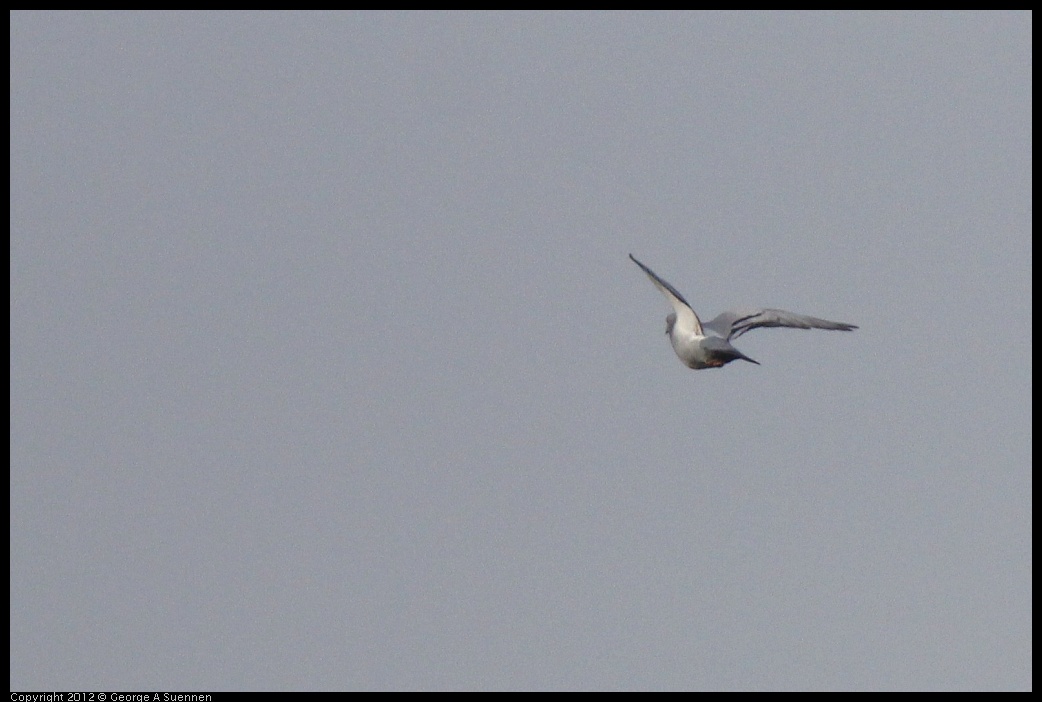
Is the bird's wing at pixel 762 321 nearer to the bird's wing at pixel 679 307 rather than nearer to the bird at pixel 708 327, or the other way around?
the bird at pixel 708 327

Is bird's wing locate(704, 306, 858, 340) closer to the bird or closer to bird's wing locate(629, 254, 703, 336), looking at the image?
the bird

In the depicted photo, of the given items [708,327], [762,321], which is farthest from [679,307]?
[762,321]

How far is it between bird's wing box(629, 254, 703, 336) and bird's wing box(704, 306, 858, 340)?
180 centimetres

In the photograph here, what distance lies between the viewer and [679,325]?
39.4 metres

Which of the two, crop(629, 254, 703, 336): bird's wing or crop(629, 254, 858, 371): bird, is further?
crop(629, 254, 858, 371): bird

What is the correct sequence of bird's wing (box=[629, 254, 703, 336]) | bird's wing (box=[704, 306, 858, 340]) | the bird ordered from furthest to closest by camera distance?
bird's wing (box=[704, 306, 858, 340])
the bird
bird's wing (box=[629, 254, 703, 336])

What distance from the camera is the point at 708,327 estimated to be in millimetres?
40500

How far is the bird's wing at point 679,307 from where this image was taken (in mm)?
36906

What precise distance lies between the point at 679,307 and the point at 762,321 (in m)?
4.32

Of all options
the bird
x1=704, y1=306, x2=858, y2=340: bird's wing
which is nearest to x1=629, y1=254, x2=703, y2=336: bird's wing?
the bird

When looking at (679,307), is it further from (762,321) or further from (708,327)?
(762,321)

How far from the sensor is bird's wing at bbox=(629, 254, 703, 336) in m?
36.9
